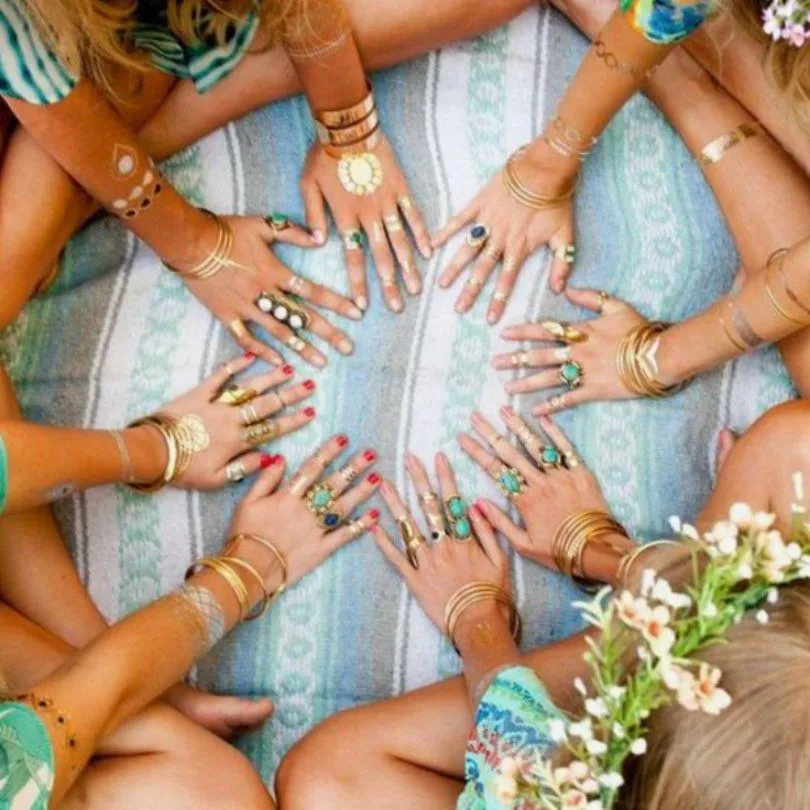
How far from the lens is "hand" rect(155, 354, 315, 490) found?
159 centimetres

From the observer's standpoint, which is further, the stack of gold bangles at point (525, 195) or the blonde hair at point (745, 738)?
the stack of gold bangles at point (525, 195)

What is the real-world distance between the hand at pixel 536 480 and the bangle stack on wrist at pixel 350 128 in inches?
15.9

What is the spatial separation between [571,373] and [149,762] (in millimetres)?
730

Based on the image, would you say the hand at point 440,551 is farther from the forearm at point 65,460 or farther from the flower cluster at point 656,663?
the flower cluster at point 656,663

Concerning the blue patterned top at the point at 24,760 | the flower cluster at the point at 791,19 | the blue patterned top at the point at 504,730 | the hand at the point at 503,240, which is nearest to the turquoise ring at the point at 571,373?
the hand at the point at 503,240

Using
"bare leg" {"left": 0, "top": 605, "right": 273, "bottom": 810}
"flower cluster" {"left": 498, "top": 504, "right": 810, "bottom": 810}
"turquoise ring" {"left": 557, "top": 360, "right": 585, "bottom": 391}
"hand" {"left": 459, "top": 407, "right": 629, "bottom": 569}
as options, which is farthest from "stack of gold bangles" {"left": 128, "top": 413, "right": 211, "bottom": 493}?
"flower cluster" {"left": 498, "top": 504, "right": 810, "bottom": 810}

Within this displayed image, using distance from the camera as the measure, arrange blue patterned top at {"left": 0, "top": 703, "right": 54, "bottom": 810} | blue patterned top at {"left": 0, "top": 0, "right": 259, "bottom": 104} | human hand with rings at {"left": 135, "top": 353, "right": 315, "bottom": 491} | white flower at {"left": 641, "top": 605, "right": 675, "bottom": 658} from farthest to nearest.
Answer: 1. human hand with rings at {"left": 135, "top": 353, "right": 315, "bottom": 491}
2. blue patterned top at {"left": 0, "top": 0, "right": 259, "bottom": 104}
3. blue patterned top at {"left": 0, "top": 703, "right": 54, "bottom": 810}
4. white flower at {"left": 641, "top": 605, "right": 675, "bottom": 658}

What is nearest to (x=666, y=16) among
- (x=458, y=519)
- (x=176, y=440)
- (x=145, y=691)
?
(x=458, y=519)

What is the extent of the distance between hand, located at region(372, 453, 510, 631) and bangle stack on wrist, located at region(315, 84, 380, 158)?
430mm

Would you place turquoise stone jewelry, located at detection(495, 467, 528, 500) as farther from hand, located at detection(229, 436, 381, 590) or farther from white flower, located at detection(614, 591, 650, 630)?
white flower, located at detection(614, 591, 650, 630)

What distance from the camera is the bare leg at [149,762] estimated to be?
135 cm

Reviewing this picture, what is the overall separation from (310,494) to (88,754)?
0.47 meters

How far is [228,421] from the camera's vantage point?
1.60m

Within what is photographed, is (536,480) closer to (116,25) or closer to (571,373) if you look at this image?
(571,373)
